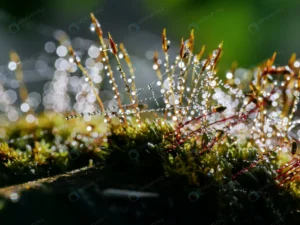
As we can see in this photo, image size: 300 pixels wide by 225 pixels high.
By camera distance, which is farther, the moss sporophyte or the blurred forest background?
the blurred forest background

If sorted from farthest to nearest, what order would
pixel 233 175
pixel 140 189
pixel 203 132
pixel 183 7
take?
1. pixel 183 7
2. pixel 203 132
3. pixel 233 175
4. pixel 140 189

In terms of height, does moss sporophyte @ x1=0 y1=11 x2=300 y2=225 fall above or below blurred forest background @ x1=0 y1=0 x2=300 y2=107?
below

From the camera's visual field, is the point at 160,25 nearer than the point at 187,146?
No

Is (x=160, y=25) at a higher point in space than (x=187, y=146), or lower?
higher

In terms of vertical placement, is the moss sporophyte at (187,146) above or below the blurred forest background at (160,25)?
below

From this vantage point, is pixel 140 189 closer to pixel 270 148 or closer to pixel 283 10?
pixel 270 148

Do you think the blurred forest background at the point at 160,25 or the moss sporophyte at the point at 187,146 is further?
the blurred forest background at the point at 160,25

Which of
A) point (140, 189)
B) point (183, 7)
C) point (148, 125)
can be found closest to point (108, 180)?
point (140, 189)

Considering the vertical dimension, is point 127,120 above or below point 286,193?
above
